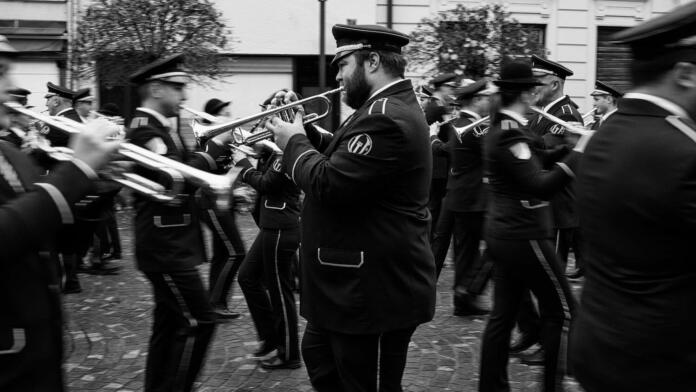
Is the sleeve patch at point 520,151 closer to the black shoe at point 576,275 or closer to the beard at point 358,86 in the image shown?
the beard at point 358,86

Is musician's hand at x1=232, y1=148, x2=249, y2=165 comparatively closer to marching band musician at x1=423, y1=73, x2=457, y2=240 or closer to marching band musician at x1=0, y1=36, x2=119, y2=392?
marching band musician at x1=423, y1=73, x2=457, y2=240

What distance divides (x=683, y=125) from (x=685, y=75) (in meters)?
0.18

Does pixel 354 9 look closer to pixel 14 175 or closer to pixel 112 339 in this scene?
pixel 112 339

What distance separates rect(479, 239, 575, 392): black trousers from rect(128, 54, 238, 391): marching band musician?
1.72 metres

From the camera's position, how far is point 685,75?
2434 millimetres

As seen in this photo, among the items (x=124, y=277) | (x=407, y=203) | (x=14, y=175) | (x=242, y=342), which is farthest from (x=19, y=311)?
(x=124, y=277)

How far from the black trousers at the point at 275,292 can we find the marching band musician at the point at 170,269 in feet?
3.57

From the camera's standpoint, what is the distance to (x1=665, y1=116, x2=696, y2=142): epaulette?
2.34 meters

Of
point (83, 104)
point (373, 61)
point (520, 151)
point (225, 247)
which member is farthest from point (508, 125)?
point (83, 104)

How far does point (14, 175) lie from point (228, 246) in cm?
433

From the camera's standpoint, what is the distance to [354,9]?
17.9 metres

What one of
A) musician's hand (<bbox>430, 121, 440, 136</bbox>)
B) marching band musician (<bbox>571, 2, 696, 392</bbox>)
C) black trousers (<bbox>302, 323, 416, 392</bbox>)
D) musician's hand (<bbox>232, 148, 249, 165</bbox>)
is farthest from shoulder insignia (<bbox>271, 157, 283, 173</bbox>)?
musician's hand (<bbox>430, 121, 440, 136</bbox>)

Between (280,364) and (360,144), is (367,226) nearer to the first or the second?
(360,144)

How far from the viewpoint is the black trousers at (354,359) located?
3445mm
